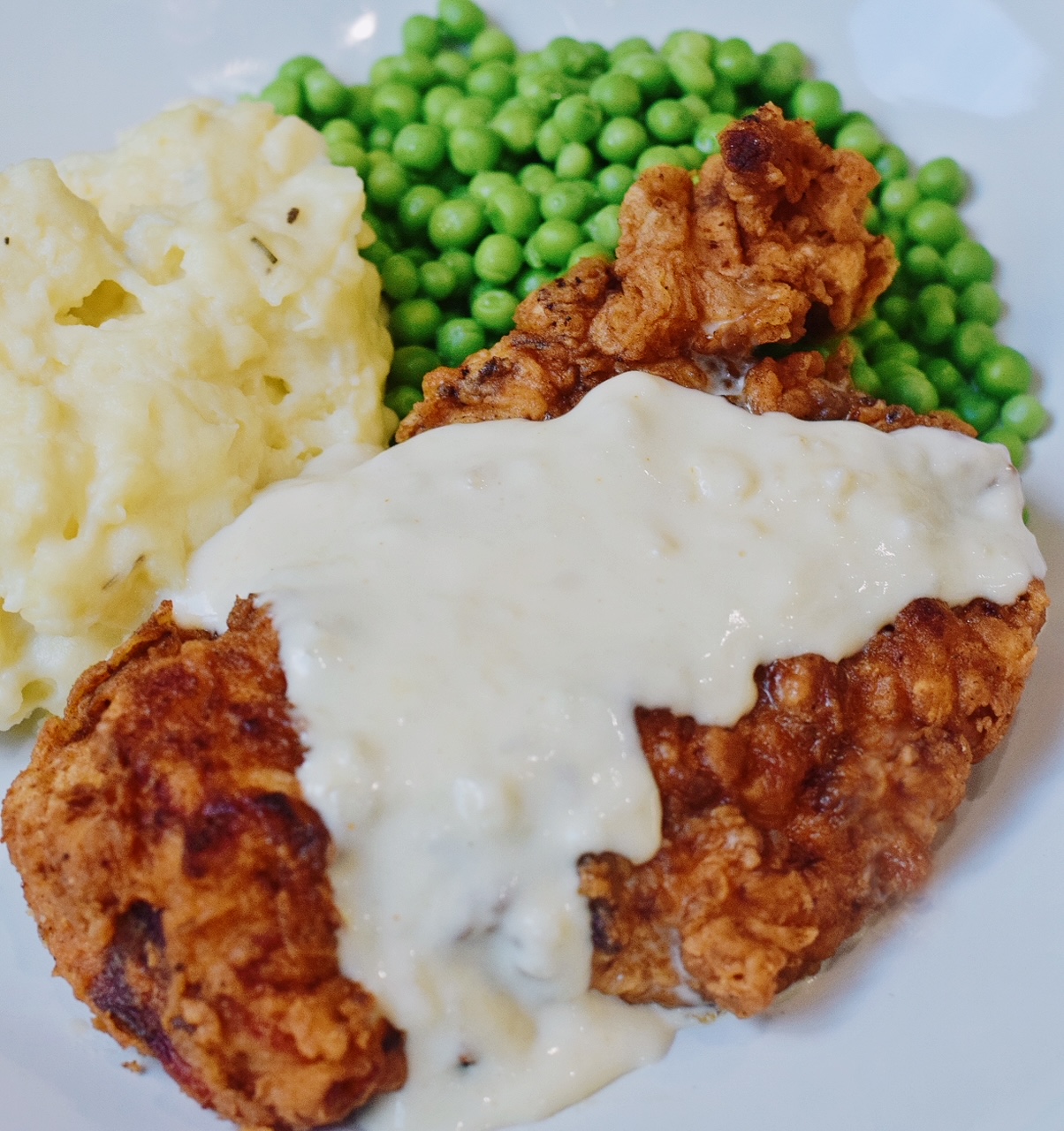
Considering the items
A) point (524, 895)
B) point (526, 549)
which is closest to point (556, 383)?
point (526, 549)

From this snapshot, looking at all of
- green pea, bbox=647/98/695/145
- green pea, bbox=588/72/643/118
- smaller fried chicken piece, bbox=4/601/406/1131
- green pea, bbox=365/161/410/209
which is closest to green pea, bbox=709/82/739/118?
green pea, bbox=647/98/695/145

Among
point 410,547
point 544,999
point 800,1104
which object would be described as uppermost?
point 410,547

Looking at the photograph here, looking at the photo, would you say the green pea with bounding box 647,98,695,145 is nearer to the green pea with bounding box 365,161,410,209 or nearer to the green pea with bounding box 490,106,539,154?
the green pea with bounding box 490,106,539,154

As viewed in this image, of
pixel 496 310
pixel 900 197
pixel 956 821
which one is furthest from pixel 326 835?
pixel 900 197

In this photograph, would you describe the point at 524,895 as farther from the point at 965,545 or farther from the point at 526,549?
the point at 965,545

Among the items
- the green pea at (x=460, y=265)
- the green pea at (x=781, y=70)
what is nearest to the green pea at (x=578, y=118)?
the green pea at (x=460, y=265)
